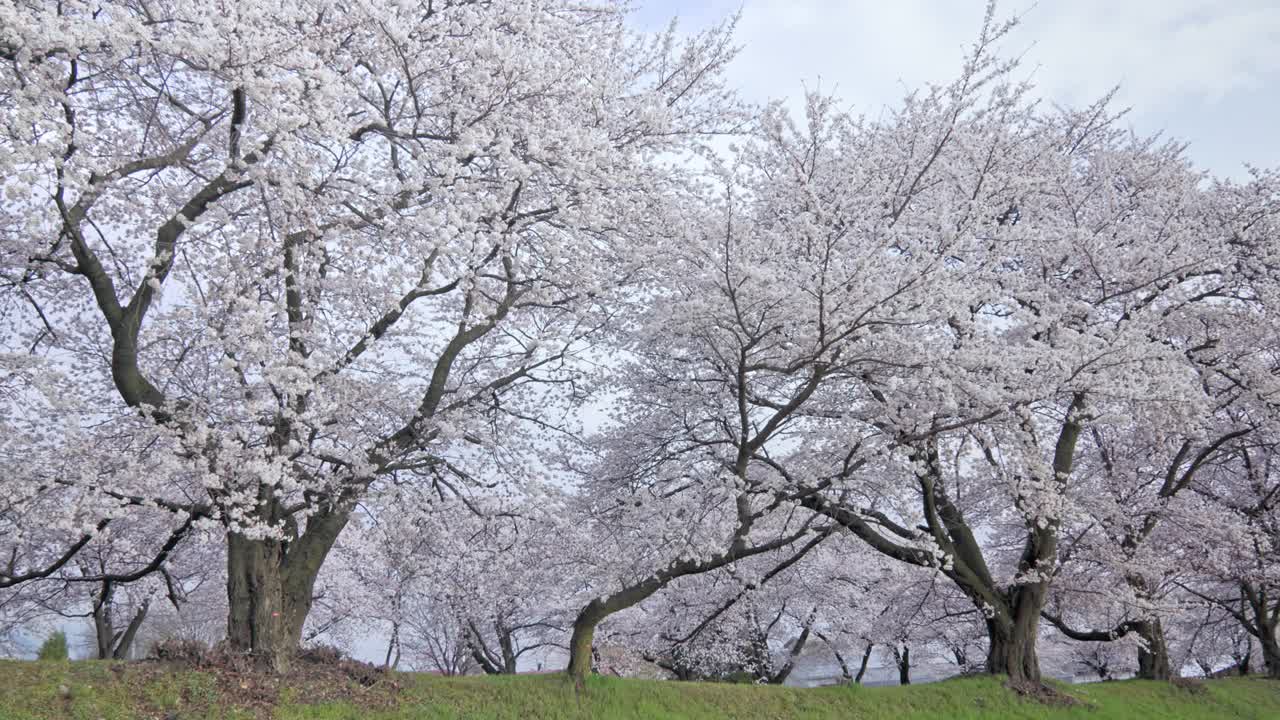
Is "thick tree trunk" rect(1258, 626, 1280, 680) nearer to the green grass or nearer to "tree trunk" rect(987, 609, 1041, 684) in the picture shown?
the green grass

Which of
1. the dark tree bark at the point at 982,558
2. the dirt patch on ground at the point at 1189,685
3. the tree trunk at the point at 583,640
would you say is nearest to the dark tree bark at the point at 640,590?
the tree trunk at the point at 583,640

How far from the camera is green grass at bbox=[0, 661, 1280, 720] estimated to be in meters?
8.62

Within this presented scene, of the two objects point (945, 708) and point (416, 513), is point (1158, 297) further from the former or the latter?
point (416, 513)

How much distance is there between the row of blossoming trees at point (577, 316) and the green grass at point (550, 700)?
701 mm

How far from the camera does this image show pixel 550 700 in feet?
36.4

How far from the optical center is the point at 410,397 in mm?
12828

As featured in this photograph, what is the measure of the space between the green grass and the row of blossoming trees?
0.70 m

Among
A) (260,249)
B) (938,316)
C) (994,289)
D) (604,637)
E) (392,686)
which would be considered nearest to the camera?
(260,249)

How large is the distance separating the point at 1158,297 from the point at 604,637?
1535 centimetres

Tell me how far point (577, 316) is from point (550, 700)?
5.26 m

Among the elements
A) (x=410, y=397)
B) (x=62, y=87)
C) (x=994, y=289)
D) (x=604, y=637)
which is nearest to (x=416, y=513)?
(x=410, y=397)

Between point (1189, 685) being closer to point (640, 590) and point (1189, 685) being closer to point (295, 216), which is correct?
point (640, 590)

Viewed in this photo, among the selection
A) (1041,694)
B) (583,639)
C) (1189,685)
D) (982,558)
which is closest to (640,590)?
(583,639)

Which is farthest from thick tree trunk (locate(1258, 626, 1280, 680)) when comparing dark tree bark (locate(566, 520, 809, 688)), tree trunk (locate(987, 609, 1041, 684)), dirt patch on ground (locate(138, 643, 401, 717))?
dirt patch on ground (locate(138, 643, 401, 717))
